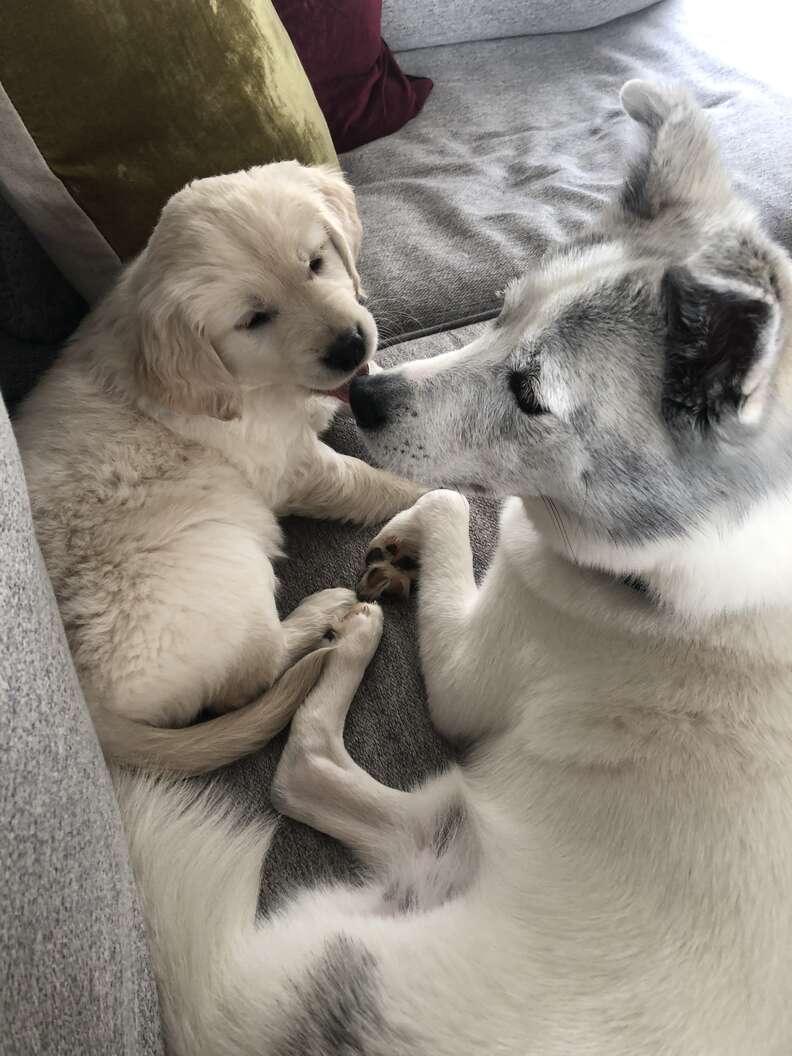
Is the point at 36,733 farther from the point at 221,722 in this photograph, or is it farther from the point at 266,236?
the point at 266,236

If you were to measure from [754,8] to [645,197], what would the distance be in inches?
87.3

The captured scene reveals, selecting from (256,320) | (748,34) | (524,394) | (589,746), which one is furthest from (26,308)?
(748,34)

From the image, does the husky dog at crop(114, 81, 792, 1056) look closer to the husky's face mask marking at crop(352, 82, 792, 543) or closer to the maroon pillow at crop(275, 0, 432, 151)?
the husky's face mask marking at crop(352, 82, 792, 543)

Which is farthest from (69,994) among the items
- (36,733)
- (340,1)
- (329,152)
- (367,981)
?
(340,1)

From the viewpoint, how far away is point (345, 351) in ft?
4.51

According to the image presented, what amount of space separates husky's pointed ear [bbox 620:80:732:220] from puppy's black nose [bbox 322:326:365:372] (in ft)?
1.70

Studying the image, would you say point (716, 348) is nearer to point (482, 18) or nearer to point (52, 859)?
point (52, 859)

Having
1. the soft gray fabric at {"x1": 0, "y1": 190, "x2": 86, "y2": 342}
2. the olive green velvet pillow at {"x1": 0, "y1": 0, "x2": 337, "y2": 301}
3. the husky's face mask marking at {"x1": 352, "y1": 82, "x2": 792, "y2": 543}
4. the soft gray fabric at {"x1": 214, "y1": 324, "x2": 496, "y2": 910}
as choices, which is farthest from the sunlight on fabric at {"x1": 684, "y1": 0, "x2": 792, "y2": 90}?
the soft gray fabric at {"x1": 0, "y1": 190, "x2": 86, "y2": 342}

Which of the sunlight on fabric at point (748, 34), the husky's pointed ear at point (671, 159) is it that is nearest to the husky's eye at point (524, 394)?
the husky's pointed ear at point (671, 159)

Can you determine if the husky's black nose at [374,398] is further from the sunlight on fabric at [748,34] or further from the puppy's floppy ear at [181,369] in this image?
the sunlight on fabric at [748,34]

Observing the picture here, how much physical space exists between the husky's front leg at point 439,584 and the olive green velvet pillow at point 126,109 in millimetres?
828

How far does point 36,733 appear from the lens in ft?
2.24

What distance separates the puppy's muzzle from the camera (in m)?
1.10

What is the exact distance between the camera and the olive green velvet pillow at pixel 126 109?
1.34m
